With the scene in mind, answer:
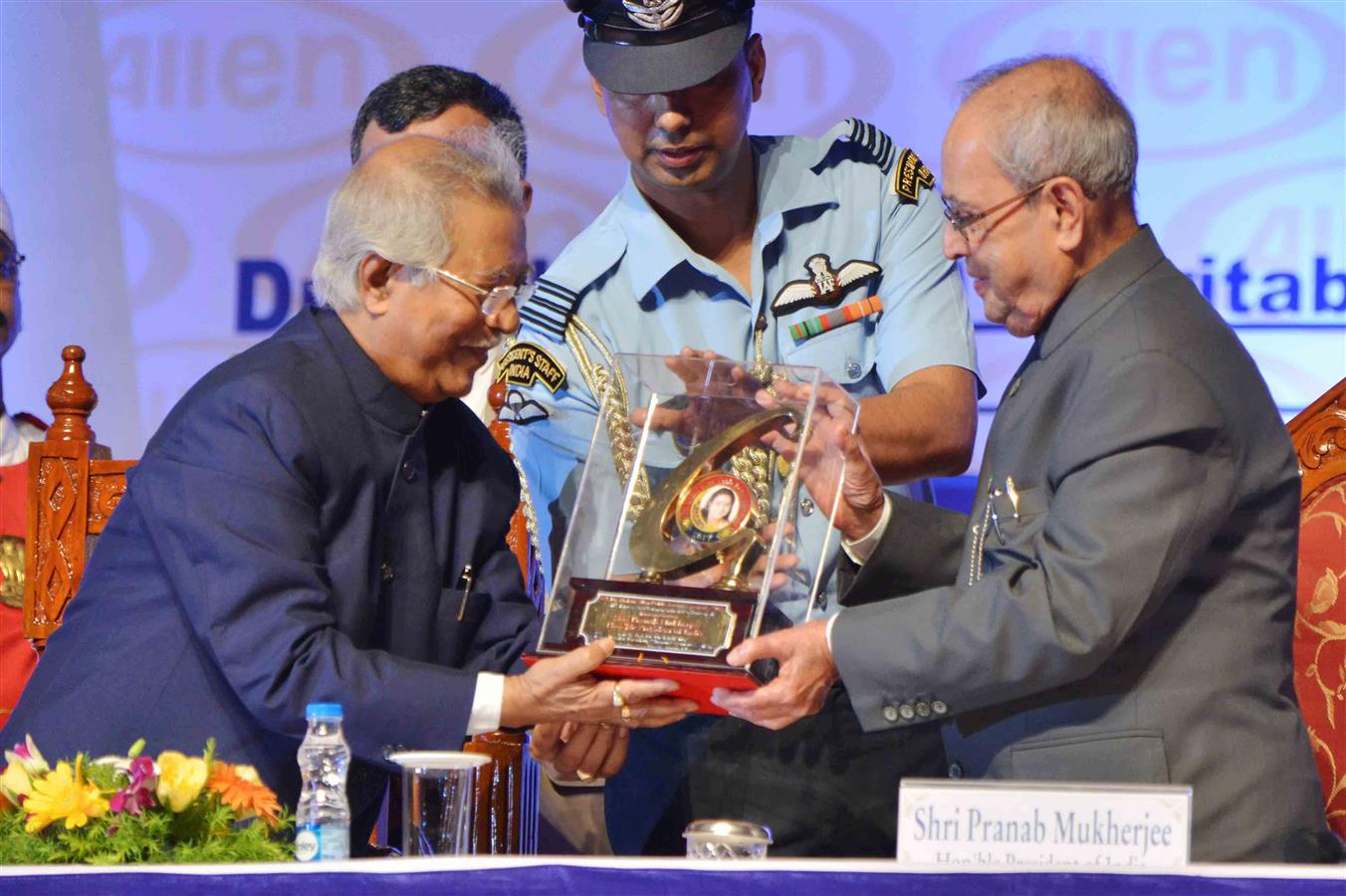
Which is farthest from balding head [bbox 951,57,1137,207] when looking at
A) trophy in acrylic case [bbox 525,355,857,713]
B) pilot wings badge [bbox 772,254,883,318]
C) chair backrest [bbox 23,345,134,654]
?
chair backrest [bbox 23,345,134,654]

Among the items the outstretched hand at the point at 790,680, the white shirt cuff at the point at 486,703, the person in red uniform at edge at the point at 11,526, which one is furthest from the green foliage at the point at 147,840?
the person in red uniform at edge at the point at 11,526

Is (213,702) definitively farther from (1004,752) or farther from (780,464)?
(1004,752)

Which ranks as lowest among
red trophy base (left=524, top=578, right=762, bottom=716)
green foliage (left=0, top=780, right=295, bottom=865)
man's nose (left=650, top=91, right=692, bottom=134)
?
green foliage (left=0, top=780, right=295, bottom=865)

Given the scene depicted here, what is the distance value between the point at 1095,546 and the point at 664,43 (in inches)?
49.4

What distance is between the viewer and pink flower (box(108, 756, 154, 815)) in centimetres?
205

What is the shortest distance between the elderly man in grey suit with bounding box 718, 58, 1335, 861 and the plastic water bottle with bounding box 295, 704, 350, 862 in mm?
504

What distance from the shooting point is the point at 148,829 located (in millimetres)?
2045

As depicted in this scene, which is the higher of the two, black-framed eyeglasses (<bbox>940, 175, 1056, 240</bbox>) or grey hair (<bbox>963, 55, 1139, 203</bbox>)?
grey hair (<bbox>963, 55, 1139, 203</bbox>)

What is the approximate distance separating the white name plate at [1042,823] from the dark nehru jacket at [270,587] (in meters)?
0.79

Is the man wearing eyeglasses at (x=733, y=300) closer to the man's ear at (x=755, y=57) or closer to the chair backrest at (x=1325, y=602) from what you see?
the man's ear at (x=755, y=57)

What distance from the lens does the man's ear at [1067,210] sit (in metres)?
2.41

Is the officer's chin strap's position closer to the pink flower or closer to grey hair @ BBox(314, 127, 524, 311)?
grey hair @ BBox(314, 127, 524, 311)

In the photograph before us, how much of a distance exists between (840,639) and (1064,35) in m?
2.25

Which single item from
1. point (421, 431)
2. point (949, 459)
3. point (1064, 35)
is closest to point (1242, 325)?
point (1064, 35)
